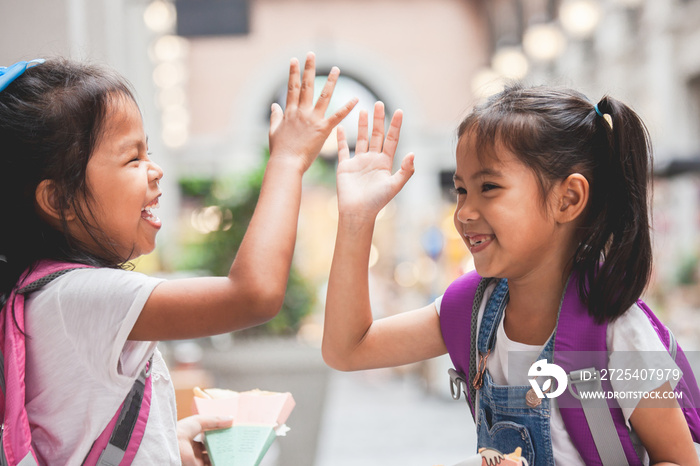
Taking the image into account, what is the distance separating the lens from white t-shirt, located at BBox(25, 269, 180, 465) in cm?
110

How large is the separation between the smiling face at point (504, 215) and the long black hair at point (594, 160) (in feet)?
0.09

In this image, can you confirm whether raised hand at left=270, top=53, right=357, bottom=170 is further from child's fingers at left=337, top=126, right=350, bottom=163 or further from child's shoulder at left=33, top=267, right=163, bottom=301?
child's shoulder at left=33, top=267, right=163, bottom=301

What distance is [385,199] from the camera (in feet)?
4.42

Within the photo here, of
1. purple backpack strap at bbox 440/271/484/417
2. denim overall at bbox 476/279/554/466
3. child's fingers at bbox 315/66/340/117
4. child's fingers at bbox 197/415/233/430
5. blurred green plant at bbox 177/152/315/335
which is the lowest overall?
blurred green plant at bbox 177/152/315/335

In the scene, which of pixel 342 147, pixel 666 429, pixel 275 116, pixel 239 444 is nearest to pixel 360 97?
pixel 342 147

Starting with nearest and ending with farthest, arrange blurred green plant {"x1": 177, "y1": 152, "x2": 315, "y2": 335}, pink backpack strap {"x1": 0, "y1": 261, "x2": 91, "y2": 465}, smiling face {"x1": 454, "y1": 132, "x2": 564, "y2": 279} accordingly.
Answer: pink backpack strap {"x1": 0, "y1": 261, "x2": 91, "y2": 465} → smiling face {"x1": 454, "y1": 132, "x2": 564, "y2": 279} → blurred green plant {"x1": 177, "y1": 152, "x2": 315, "y2": 335}

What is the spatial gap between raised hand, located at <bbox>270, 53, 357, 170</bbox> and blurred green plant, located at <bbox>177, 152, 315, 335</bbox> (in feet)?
15.3

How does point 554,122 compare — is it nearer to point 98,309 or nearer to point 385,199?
point 385,199

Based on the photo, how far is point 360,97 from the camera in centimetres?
955

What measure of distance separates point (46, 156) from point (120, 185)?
132 millimetres

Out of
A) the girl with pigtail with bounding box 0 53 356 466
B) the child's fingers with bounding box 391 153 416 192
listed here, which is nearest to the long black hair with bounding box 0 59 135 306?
the girl with pigtail with bounding box 0 53 356 466

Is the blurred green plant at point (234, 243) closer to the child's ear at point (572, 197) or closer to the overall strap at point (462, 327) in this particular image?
the overall strap at point (462, 327)

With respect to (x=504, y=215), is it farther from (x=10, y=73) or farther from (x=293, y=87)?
(x=10, y=73)

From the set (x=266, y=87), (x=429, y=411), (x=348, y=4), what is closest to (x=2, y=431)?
(x=429, y=411)
